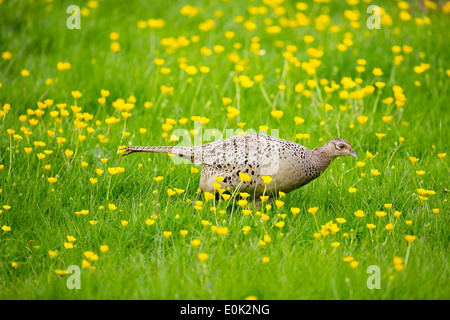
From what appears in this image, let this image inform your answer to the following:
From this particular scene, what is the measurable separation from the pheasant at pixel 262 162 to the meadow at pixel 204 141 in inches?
7.1

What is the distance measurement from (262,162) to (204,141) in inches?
59.1

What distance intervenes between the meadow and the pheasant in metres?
0.18

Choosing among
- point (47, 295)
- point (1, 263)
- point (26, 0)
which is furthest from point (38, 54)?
point (47, 295)

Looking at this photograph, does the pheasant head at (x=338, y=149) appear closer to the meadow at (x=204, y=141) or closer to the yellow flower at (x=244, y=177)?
the meadow at (x=204, y=141)

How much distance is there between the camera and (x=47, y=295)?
3541 millimetres

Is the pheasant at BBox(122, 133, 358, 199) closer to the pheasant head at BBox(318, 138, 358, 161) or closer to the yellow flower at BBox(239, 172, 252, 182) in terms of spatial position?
the pheasant head at BBox(318, 138, 358, 161)

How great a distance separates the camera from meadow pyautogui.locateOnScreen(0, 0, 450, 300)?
12.1 ft

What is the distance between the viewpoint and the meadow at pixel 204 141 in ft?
12.1

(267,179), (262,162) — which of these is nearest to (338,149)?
(262,162)

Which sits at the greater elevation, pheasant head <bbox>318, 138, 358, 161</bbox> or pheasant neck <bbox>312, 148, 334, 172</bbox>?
pheasant head <bbox>318, 138, 358, 161</bbox>

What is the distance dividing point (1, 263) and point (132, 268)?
99 cm

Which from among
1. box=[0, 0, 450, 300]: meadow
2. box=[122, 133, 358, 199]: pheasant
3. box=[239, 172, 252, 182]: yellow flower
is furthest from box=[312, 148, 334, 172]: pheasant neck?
box=[239, 172, 252, 182]: yellow flower

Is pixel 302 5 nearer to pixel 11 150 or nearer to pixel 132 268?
pixel 11 150

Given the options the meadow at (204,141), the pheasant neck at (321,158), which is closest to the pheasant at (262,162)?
the pheasant neck at (321,158)
